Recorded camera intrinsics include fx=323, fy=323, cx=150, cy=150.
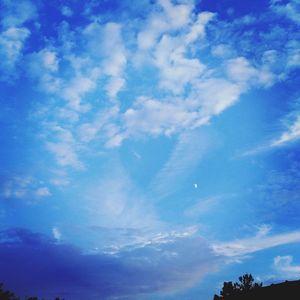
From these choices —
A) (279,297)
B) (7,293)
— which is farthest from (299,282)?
(7,293)

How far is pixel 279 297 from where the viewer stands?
26.0 meters

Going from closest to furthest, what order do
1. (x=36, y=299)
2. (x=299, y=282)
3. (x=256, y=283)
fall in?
(x=299, y=282), (x=256, y=283), (x=36, y=299)

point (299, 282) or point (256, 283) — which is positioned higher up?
point (256, 283)

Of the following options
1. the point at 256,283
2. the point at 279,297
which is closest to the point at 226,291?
the point at 256,283

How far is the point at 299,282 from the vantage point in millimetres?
25281

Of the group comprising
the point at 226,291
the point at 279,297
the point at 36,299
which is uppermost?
the point at 36,299

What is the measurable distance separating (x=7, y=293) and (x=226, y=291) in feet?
104

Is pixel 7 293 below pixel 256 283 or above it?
above

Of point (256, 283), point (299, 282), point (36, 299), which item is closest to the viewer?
point (299, 282)

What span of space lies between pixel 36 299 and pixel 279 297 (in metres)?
39.6

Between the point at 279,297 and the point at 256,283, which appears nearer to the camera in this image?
the point at 279,297

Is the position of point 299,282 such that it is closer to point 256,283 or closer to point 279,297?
point 279,297

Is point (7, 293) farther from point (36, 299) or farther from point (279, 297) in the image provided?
point (279, 297)

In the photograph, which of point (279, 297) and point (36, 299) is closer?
point (279, 297)
